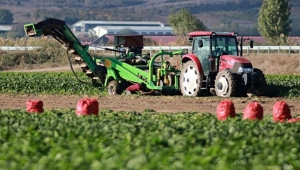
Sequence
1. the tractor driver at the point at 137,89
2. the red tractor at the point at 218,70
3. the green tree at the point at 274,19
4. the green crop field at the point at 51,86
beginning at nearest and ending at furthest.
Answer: the red tractor at the point at 218,70 → the tractor driver at the point at 137,89 → the green crop field at the point at 51,86 → the green tree at the point at 274,19

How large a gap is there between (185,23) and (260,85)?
2097 inches

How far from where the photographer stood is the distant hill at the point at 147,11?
148 m

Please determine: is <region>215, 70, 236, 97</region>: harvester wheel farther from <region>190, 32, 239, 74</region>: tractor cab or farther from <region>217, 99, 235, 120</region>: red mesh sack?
<region>217, 99, 235, 120</region>: red mesh sack

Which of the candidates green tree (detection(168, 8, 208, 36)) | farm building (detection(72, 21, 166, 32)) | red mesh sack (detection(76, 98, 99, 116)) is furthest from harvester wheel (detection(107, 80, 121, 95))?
farm building (detection(72, 21, 166, 32))

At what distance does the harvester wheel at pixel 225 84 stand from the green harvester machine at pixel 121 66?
1868mm

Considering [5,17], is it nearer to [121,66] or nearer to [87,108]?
[121,66]

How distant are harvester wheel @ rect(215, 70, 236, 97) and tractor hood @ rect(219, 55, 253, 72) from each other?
1.19ft

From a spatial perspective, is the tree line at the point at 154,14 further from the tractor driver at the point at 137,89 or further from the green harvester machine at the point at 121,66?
the tractor driver at the point at 137,89

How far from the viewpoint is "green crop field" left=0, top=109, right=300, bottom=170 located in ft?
34.3

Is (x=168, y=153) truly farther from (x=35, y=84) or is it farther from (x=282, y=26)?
(x=282, y=26)

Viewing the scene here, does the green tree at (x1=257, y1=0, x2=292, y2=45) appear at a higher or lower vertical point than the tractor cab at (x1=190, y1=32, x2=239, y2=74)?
higher

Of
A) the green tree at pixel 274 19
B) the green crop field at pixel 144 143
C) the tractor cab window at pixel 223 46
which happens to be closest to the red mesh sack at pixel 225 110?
the green crop field at pixel 144 143

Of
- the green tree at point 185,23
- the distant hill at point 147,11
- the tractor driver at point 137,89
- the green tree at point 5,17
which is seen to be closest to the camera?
the tractor driver at point 137,89

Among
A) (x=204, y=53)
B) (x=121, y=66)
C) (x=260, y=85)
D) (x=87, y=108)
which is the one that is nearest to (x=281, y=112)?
(x=87, y=108)
